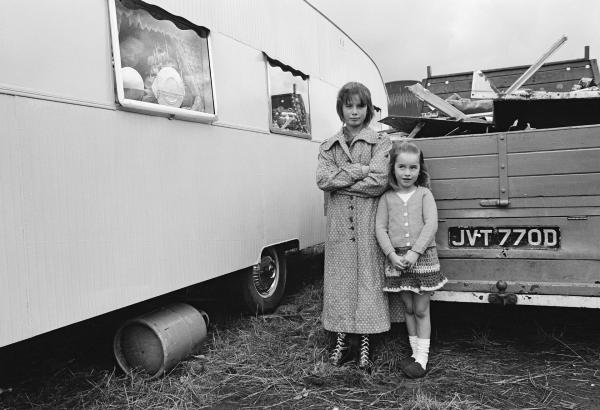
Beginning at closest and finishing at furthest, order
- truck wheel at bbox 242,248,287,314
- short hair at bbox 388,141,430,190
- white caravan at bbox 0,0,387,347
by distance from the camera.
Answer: white caravan at bbox 0,0,387,347 → short hair at bbox 388,141,430,190 → truck wheel at bbox 242,248,287,314

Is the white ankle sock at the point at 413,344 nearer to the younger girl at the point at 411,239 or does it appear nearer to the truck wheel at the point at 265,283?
the younger girl at the point at 411,239

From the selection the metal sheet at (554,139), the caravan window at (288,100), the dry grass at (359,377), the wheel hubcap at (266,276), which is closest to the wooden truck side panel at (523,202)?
the metal sheet at (554,139)

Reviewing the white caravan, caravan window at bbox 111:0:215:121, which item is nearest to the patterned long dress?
the white caravan

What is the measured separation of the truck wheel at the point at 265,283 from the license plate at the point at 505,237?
1.82 m

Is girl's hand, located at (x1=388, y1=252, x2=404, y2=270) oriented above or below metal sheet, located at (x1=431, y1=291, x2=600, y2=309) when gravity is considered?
above

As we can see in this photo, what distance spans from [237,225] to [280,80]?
1583 millimetres

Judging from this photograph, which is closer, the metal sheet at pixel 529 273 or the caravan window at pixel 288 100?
the metal sheet at pixel 529 273

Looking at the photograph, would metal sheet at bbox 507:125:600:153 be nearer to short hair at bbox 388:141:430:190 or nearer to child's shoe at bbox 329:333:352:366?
short hair at bbox 388:141:430:190


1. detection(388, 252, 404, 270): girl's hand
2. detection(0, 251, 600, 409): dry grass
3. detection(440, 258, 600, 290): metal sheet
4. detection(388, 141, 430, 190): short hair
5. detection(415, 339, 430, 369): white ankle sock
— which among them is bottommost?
detection(0, 251, 600, 409): dry grass

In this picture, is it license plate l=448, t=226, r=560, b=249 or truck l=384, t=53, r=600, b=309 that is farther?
license plate l=448, t=226, r=560, b=249

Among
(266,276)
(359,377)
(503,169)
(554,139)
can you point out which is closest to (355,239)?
(359,377)

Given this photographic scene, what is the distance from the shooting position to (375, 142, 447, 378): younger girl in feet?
10.4

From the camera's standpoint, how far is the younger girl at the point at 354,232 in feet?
10.8

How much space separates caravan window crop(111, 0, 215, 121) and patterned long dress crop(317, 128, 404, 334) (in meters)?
1.03
